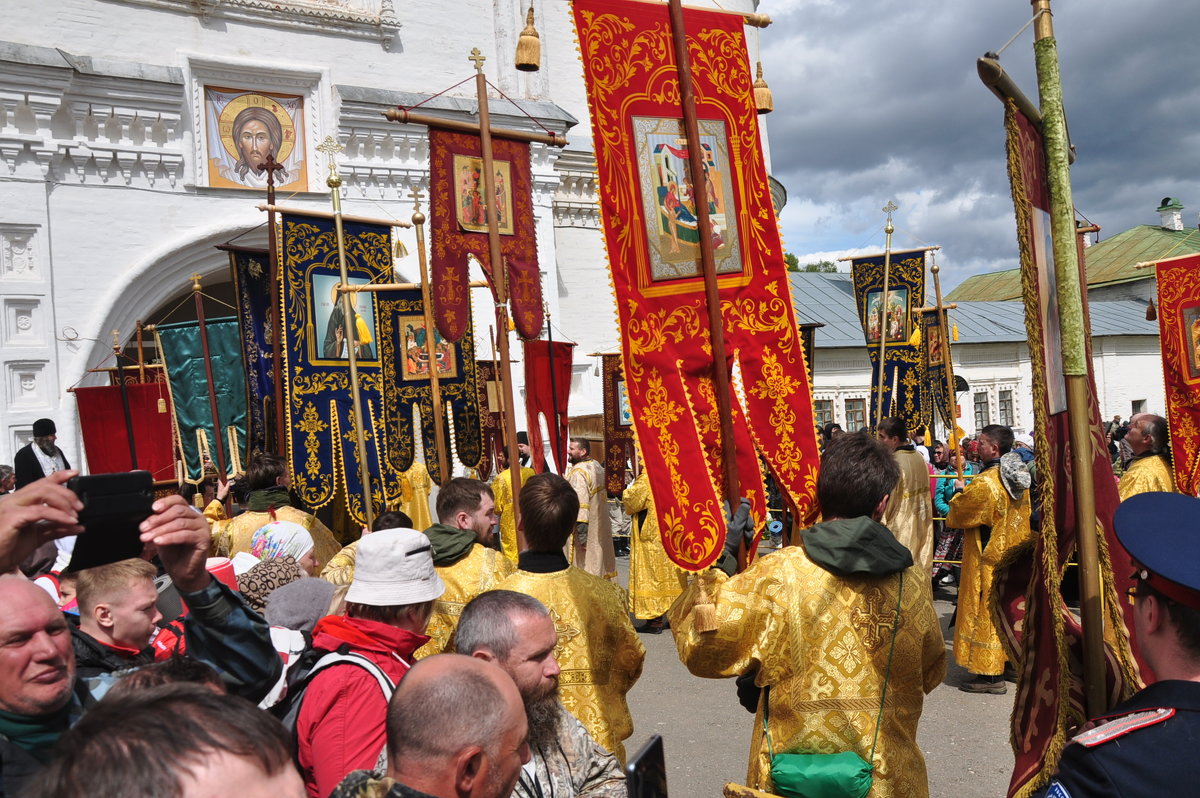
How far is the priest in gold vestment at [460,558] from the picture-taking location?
4105 mm

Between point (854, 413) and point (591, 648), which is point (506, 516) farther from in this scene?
point (854, 413)

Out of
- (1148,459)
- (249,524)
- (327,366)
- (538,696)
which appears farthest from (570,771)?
(327,366)

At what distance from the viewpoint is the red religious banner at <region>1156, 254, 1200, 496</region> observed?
757cm

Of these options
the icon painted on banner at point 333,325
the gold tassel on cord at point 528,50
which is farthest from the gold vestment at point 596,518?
the gold tassel on cord at point 528,50

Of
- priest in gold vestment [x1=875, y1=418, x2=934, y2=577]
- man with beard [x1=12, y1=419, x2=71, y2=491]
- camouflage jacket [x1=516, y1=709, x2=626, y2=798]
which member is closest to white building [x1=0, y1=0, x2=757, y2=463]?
man with beard [x1=12, y1=419, x2=71, y2=491]

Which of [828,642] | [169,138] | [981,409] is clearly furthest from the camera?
[981,409]


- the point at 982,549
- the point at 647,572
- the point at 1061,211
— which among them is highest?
the point at 1061,211

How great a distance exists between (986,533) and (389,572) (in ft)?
18.5

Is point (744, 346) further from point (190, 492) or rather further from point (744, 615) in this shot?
point (190, 492)

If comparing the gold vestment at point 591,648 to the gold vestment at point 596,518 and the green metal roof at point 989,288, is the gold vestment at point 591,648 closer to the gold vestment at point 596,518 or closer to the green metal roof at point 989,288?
the gold vestment at point 596,518

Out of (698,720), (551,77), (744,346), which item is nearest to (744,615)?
(744,346)

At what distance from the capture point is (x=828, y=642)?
2949mm

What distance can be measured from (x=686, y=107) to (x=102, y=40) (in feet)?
46.5

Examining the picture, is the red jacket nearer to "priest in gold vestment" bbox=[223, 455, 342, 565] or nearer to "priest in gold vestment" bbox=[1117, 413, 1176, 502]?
"priest in gold vestment" bbox=[223, 455, 342, 565]
